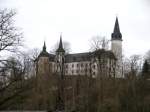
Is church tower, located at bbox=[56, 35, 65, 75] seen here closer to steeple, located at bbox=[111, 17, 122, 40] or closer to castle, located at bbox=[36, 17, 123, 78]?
castle, located at bbox=[36, 17, 123, 78]

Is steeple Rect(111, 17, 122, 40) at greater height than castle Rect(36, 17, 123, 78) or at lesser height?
greater

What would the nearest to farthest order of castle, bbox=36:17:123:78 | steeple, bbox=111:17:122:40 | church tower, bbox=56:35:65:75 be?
castle, bbox=36:17:123:78, church tower, bbox=56:35:65:75, steeple, bbox=111:17:122:40

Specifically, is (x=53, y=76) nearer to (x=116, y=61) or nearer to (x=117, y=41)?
(x=116, y=61)

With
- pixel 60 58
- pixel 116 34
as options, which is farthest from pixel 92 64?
pixel 116 34

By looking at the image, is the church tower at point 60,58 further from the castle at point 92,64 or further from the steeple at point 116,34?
the steeple at point 116,34

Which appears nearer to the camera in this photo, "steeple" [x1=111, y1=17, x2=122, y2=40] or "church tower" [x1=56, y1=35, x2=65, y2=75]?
"church tower" [x1=56, y1=35, x2=65, y2=75]

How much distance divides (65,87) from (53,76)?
3.65 m

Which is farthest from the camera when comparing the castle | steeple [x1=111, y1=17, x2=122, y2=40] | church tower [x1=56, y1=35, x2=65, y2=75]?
steeple [x1=111, y1=17, x2=122, y2=40]

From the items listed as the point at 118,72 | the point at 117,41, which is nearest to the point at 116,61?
the point at 118,72

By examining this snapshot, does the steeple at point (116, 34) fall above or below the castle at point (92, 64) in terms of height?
above

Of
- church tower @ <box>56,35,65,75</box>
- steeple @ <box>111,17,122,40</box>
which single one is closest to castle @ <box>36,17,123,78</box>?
church tower @ <box>56,35,65,75</box>

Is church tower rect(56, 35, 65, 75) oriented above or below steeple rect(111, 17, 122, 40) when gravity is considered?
below

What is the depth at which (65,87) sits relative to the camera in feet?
165

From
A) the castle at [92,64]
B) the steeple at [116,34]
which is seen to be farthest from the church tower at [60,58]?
the steeple at [116,34]
